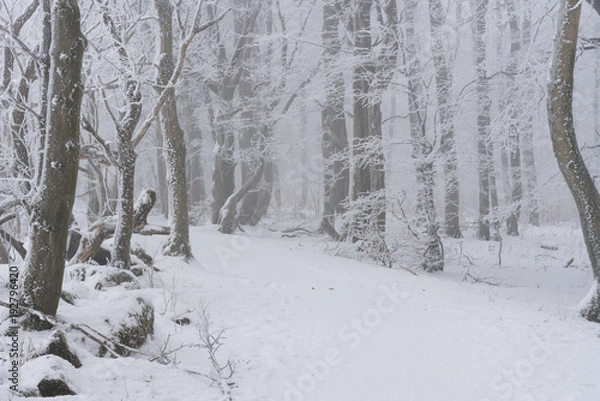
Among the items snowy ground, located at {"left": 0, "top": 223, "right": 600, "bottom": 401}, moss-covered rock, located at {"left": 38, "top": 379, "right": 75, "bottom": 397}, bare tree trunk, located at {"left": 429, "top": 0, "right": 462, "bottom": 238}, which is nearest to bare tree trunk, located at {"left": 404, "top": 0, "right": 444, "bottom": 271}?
bare tree trunk, located at {"left": 429, "top": 0, "right": 462, "bottom": 238}

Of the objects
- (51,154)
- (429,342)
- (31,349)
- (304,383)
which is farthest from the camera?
(429,342)

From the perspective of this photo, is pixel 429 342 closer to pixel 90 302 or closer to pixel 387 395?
pixel 387 395

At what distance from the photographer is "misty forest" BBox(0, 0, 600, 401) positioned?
3.54 metres

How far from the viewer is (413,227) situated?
424 inches

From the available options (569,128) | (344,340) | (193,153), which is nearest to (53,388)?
(344,340)

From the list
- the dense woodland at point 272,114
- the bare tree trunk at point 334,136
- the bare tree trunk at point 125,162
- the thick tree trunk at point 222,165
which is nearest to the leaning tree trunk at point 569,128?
the dense woodland at point 272,114

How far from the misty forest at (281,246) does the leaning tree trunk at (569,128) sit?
0.02 m

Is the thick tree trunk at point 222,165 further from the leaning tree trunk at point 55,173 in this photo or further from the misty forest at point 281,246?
the leaning tree trunk at point 55,173

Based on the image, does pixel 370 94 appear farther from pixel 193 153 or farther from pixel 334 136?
pixel 193 153

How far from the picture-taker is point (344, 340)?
4930 mm

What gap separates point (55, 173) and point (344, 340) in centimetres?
330

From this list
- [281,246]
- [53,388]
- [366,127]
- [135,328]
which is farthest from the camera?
[366,127]

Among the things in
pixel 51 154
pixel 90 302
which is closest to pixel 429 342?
pixel 90 302

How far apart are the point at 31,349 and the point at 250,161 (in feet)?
45.0
